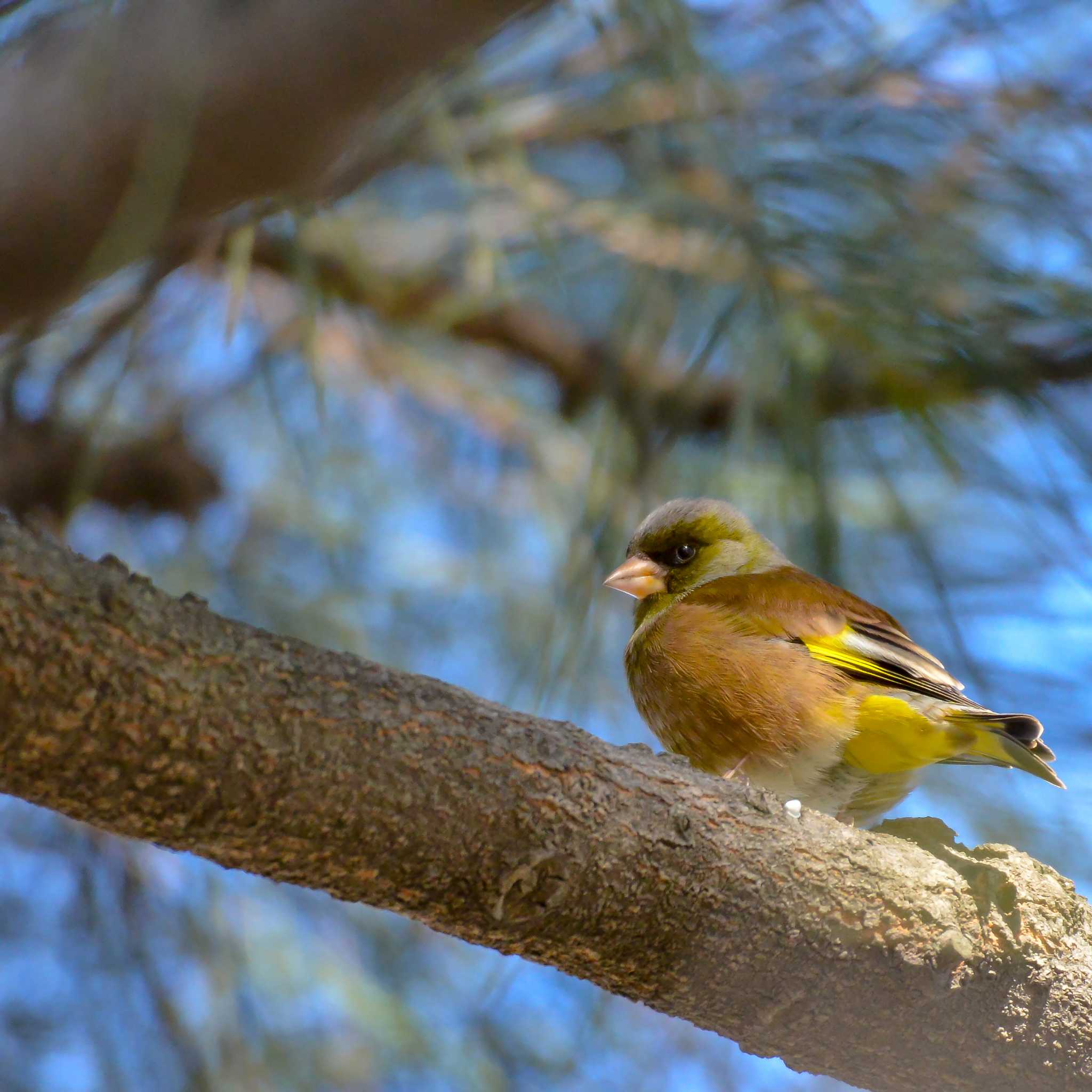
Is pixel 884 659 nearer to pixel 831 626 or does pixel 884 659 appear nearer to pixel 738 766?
pixel 831 626

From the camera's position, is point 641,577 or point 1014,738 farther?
point 641,577

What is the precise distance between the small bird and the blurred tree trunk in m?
0.76

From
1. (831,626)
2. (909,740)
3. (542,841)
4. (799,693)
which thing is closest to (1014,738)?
(909,740)

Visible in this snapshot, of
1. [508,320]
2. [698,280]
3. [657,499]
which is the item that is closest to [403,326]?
[508,320]

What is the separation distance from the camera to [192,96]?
1.23 m

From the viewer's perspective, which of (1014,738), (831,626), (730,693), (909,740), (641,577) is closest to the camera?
(1014,738)

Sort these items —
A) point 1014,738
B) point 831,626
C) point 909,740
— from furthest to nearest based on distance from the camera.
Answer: point 831,626
point 909,740
point 1014,738

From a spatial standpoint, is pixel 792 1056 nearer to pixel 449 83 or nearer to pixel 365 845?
pixel 365 845

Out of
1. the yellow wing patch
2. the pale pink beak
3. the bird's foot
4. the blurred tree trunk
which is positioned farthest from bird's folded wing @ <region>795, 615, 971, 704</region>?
the blurred tree trunk

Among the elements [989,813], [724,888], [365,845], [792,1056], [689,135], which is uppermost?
[689,135]

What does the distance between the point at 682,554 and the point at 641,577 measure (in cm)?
16

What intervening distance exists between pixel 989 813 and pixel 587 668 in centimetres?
73

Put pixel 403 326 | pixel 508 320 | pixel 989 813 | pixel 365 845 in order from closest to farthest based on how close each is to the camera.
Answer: pixel 365 845
pixel 989 813
pixel 403 326
pixel 508 320

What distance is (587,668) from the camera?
149 cm
